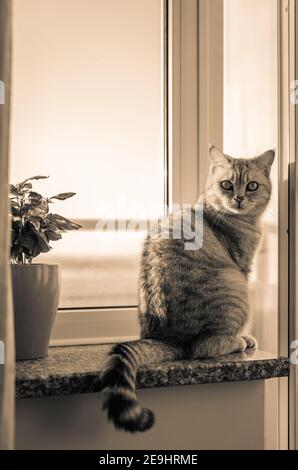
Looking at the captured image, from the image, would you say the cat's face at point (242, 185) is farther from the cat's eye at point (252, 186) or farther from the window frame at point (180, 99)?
the window frame at point (180, 99)

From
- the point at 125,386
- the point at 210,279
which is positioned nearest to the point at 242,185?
the point at 210,279

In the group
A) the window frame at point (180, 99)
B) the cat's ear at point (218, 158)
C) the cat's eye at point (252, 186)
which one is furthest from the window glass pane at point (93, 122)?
the cat's eye at point (252, 186)

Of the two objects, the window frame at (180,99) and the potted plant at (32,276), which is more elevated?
the window frame at (180,99)

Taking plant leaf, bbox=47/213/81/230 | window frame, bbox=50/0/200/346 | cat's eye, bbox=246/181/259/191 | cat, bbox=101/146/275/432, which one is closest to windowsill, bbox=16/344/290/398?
cat, bbox=101/146/275/432

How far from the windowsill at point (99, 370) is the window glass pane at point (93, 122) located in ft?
0.91

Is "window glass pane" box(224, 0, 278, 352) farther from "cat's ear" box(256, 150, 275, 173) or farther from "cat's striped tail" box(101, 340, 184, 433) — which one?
"cat's striped tail" box(101, 340, 184, 433)

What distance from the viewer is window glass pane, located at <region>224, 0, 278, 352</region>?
5.04 ft

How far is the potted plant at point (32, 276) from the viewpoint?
1236 millimetres

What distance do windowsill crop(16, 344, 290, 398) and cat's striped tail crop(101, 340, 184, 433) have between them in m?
0.04

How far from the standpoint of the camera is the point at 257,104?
1.61 metres

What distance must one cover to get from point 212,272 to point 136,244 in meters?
0.35

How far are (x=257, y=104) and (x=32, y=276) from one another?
0.86 metres

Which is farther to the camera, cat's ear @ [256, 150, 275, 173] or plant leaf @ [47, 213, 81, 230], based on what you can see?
cat's ear @ [256, 150, 275, 173]
